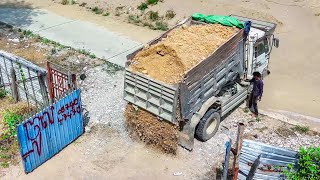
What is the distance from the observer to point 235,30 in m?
10.5

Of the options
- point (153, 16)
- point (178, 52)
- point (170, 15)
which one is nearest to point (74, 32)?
point (153, 16)

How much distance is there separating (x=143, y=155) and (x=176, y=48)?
8.49 feet

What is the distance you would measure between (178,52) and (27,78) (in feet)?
13.9

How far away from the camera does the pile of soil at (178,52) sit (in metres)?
9.23

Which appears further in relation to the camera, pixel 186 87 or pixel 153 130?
pixel 153 130

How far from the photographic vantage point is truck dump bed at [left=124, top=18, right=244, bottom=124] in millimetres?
8930

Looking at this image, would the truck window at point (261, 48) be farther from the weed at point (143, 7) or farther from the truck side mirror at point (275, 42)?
the weed at point (143, 7)

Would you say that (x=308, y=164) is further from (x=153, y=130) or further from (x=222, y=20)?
(x=222, y=20)

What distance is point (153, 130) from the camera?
31.8 ft

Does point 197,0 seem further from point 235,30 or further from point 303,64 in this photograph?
point 235,30

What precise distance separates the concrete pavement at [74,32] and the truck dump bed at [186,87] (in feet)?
15.3

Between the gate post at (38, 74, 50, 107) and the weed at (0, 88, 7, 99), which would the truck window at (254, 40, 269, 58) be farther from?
the weed at (0, 88, 7, 99)

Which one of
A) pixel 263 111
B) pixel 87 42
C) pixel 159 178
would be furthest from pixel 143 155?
pixel 87 42

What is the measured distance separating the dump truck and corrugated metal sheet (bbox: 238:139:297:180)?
5.73 ft
